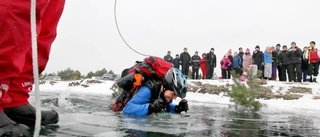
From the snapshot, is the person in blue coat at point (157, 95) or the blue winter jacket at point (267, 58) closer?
the person in blue coat at point (157, 95)

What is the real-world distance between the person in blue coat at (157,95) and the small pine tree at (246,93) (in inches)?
138

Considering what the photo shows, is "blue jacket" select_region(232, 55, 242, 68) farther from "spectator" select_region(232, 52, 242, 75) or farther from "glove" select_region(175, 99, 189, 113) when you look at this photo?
"glove" select_region(175, 99, 189, 113)

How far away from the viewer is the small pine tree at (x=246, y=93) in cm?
793

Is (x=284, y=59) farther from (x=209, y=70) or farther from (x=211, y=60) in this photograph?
(x=209, y=70)

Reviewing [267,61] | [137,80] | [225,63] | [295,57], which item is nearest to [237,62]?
[225,63]

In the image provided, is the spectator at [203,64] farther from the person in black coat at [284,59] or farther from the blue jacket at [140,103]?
the blue jacket at [140,103]

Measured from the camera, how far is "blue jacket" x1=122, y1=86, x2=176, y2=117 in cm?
446

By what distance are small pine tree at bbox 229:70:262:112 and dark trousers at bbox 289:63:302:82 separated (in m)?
8.13

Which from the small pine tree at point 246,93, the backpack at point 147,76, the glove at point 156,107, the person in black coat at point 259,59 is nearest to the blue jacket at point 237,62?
the person in black coat at point 259,59

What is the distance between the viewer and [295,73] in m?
17.4

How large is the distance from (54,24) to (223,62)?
16.7m

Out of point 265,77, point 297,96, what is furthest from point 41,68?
point 265,77

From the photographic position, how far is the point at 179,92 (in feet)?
15.0

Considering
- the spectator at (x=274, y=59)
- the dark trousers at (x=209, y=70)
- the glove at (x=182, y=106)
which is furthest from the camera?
the dark trousers at (x=209, y=70)
